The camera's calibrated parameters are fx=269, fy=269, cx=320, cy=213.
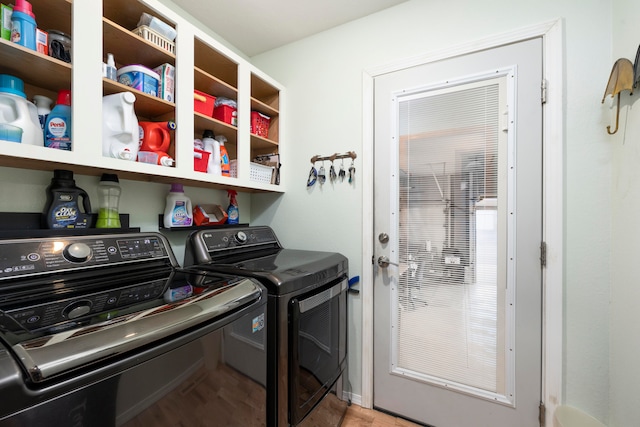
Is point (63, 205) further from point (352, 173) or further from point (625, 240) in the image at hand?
point (625, 240)

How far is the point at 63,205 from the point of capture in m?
1.13

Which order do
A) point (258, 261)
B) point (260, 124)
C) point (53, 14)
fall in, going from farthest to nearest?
point (260, 124) < point (258, 261) < point (53, 14)

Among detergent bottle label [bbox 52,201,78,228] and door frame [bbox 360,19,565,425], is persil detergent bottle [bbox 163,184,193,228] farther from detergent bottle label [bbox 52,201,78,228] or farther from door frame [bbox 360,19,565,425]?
door frame [bbox 360,19,565,425]

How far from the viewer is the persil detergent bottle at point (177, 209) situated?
153cm

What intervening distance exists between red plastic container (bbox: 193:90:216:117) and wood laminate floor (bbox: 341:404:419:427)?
6.38 feet

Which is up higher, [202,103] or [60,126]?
[202,103]

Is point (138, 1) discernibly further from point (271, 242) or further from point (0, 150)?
point (271, 242)

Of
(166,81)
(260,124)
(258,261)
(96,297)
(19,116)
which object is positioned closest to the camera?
(96,297)

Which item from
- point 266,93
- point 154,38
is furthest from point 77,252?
point 266,93

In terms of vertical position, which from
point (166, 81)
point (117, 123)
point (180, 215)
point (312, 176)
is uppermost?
point (166, 81)

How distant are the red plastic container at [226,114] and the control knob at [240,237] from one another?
0.67 metres

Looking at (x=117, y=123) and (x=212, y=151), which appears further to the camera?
(x=212, y=151)

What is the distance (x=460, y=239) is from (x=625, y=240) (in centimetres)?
62

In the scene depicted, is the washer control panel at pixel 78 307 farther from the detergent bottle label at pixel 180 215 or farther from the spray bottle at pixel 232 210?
the spray bottle at pixel 232 210
